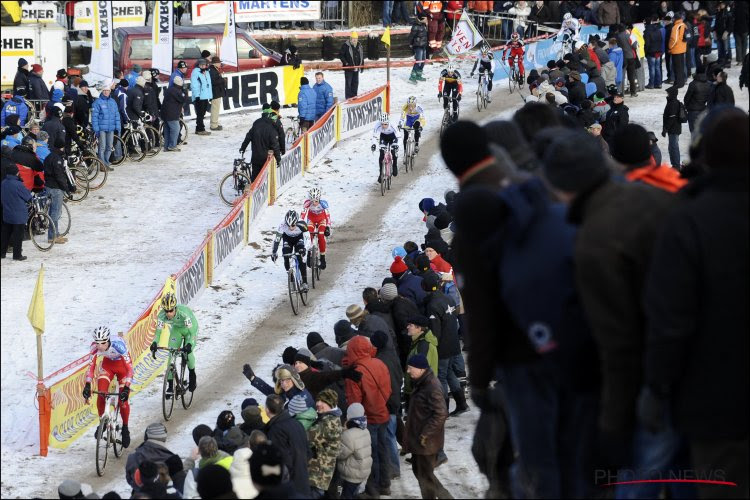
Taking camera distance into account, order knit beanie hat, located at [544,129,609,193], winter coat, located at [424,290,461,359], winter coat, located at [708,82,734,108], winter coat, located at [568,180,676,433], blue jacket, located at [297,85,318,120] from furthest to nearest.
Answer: blue jacket, located at [297,85,318,120] → winter coat, located at [708,82,734,108] → winter coat, located at [424,290,461,359] → knit beanie hat, located at [544,129,609,193] → winter coat, located at [568,180,676,433]

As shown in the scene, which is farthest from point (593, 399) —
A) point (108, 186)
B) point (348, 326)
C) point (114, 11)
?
point (114, 11)

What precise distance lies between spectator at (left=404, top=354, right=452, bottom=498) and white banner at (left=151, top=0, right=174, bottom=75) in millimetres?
17772

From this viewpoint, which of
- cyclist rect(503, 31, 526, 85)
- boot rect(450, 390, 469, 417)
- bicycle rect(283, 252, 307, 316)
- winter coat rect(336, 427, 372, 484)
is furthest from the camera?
cyclist rect(503, 31, 526, 85)

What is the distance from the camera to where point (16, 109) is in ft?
76.9

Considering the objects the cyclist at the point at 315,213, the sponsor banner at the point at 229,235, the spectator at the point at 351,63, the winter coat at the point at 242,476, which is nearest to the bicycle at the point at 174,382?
the cyclist at the point at 315,213

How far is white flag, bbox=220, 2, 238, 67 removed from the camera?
28469 millimetres

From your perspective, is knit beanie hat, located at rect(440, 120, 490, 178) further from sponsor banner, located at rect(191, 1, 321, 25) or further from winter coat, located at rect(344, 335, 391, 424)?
sponsor banner, located at rect(191, 1, 321, 25)

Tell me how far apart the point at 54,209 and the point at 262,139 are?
400 centimetres

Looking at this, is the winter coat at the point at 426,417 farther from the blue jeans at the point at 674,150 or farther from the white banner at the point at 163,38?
the white banner at the point at 163,38

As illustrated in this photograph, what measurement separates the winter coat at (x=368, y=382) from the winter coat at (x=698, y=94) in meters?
13.1

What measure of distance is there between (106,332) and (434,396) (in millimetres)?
4527

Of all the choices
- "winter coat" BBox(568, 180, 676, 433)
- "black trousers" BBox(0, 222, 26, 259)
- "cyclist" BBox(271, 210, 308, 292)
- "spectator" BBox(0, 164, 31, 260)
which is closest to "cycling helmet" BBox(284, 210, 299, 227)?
"cyclist" BBox(271, 210, 308, 292)

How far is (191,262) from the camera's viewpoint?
59.8 ft

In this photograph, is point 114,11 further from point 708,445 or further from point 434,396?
point 708,445
